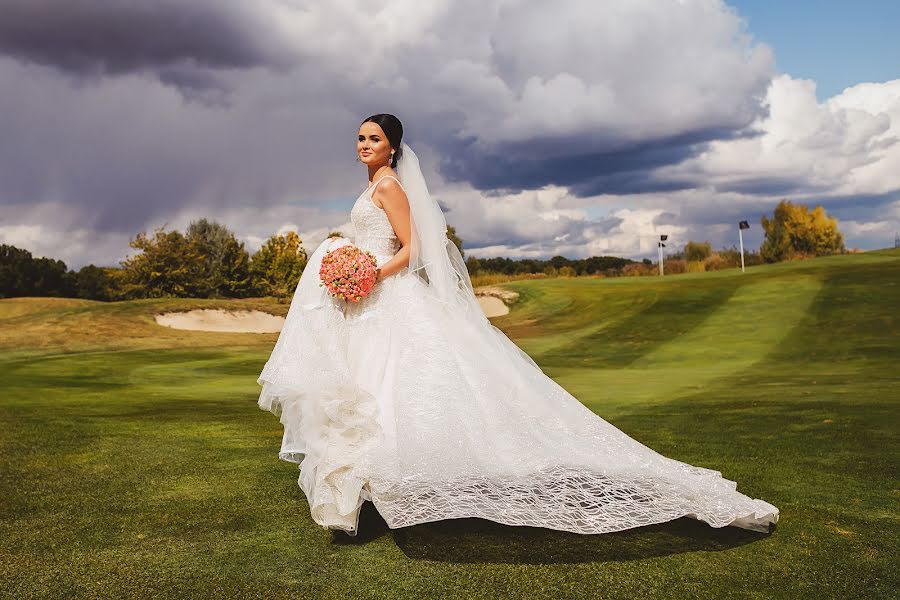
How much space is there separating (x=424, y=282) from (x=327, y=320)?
2.36 feet

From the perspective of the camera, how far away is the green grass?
3725mm

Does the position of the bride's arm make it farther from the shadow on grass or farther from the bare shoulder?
the shadow on grass

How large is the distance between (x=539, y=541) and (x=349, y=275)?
208 centimetres

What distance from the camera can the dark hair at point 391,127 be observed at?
507 cm

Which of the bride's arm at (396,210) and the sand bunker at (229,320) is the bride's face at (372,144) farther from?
the sand bunker at (229,320)

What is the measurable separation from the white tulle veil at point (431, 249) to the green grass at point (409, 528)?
5.03ft

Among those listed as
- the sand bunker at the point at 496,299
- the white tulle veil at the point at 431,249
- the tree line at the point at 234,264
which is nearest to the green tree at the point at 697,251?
the tree line at the point at 234,264

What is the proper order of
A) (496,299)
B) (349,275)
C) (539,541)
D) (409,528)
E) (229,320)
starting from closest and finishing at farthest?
(539,541) → (409,528) → (349,275) → (229,320) → (496,299)

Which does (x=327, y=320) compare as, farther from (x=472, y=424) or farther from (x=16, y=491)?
(x=16, y=491)

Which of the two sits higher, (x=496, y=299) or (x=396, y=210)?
(x=396, y=210)

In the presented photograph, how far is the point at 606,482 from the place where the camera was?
167 inches

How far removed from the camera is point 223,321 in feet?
86.5

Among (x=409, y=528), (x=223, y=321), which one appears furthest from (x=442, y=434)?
(x=223, y=321)

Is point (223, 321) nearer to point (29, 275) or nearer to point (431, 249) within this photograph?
point (431, 249)
